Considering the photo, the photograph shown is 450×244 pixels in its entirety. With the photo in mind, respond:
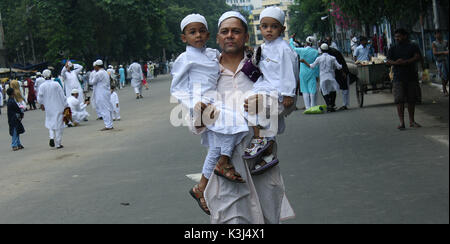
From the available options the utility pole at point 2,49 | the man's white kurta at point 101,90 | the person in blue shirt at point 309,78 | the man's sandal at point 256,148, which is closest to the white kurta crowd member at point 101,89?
the man's white kurta at point 101,90

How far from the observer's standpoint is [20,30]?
57.2 metres

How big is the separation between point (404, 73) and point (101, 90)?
974 centimetres

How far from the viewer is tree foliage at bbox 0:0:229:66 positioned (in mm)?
48406

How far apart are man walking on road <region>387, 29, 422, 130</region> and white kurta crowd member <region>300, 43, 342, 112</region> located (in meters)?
4.56

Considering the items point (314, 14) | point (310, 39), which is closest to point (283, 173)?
point (310, 39)

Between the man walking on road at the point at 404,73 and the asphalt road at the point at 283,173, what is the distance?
0.41m

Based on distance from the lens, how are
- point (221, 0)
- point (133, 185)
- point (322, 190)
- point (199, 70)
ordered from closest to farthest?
point (199, 70) → point (322, 190) → point (133, 185) → point (221, 0)

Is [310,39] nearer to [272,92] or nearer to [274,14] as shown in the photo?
[274,14]

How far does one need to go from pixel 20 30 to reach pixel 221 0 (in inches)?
2382

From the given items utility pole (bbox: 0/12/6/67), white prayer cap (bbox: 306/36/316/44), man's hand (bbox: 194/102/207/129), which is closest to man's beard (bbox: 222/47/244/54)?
man's hand (bbox: 194/102/207/129)

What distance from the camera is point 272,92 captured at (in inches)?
148

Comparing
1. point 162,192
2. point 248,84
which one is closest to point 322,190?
point 162,192

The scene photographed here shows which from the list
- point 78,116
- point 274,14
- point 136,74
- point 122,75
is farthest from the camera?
point 122,75
